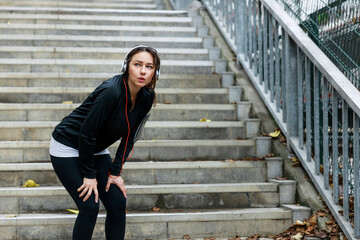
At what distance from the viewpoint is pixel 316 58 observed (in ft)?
14.4

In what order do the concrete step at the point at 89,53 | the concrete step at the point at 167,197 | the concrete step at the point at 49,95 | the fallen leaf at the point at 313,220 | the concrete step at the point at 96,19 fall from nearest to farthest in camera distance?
the fallen leaf at the point at 313,220
the concrete step at the point at 167,197
the concrete step at the point at 49,95
the concrete step at the point at 89,53
the concrete step at the point at 96,19

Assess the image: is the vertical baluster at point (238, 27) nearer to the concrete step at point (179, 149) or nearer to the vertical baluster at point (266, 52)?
the vertical baluster at point (266, 52)

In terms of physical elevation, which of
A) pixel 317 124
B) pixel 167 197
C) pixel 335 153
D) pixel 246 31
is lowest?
pixel 167 197

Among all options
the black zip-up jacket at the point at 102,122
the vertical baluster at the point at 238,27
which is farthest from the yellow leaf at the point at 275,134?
the black zip-up jacket at the point at 102,122

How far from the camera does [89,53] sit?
6.81 metres

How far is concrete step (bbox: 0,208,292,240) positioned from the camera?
408 centimetres

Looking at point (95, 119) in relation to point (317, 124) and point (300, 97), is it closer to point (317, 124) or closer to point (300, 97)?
point (317, 124)

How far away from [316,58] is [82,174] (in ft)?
7.08

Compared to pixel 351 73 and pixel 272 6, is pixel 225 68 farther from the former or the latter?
pixel 351 73

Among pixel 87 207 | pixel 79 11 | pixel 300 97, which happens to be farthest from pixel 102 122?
pixel 79 11

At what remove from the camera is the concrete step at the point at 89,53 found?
670cm

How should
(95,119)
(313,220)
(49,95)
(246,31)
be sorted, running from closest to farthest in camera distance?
(95,119), (313,220), (49,95), (246,31)

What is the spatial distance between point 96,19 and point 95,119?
16.5 ft

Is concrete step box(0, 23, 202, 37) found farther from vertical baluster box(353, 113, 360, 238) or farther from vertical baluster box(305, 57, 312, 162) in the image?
vertical baluster box(353, 113, 360, 238)
